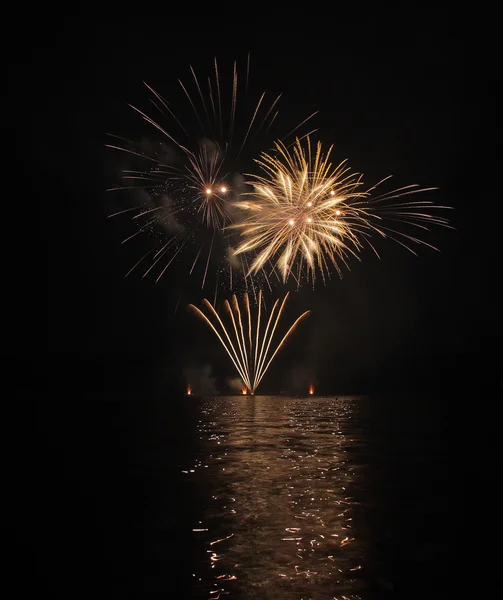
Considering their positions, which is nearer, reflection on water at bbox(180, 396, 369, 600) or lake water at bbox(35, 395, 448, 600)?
reflection on water at bbox(180, 396, 369, 600)

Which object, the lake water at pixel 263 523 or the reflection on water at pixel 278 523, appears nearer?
the reflection on water at pixel 278 523

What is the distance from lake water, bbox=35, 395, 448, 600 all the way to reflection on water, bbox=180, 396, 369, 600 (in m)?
0.03

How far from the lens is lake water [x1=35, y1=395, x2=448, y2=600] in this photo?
8758 millimetres

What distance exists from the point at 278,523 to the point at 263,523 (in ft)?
1.06

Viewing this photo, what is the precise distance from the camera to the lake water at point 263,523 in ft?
28.7

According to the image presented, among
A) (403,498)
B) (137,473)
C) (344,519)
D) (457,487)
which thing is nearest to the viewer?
(344,519)

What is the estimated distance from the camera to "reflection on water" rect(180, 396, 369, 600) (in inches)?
338

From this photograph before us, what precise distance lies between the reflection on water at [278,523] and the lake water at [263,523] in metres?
0.03

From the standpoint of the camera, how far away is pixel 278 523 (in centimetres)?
1199

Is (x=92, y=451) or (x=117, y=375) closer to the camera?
(x=92, y=451)

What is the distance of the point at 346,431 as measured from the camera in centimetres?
3322

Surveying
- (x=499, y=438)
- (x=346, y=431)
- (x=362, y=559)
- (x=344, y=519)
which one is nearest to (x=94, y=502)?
(x=344, y=519)

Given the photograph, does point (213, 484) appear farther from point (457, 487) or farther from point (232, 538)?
point (457, 487)

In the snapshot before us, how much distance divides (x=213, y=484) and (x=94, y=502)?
3553 mm
